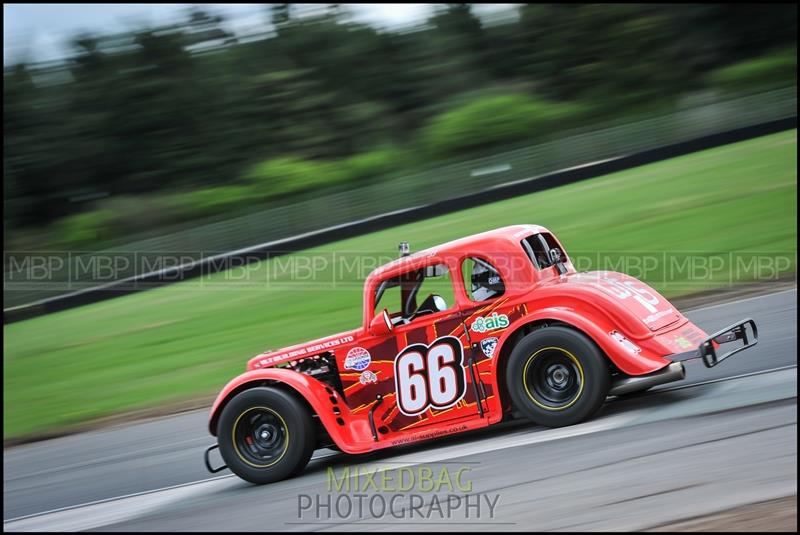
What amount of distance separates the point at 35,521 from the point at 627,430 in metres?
5.42

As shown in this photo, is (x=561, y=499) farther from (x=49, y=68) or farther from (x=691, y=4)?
(x=49, y=68)

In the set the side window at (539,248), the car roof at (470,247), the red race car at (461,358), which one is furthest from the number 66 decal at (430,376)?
the side window at (539,248)

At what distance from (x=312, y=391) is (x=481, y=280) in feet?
5.80

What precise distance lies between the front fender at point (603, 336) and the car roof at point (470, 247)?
741 millimetres

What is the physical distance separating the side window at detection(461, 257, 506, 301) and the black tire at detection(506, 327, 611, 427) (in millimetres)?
597

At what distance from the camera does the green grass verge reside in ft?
45.6

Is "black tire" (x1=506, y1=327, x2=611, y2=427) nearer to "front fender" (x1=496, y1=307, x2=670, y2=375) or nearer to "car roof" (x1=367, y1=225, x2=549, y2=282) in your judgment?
"front fender" (x1=496, y1=307, x2=670, y2=375)

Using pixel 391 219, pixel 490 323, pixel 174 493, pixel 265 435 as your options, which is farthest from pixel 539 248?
pixel 391 219

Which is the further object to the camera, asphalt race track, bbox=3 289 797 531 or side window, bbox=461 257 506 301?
side window, bbox=461 257 506 301

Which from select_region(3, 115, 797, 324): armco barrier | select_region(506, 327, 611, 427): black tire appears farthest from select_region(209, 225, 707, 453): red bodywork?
select_region(3, 115, 797, 324): armco barrier

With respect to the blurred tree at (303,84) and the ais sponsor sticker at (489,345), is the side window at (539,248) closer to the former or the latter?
the ais sponsor sticker at (489,345)

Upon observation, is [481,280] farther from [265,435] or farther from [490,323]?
[265,435]

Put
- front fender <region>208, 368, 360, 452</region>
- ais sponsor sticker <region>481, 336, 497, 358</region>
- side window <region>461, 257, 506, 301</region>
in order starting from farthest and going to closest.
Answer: front fender <region>208, 368, 360, 452</region> < side window <region>461, 257, 506, 301</region> < ais sponsor sticker <region>481, 336, 497, 358</region>

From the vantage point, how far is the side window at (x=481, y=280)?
7.25 m
